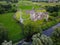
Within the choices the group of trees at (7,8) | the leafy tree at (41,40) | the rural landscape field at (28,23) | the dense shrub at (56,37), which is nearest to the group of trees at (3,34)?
the rural landscape field at (28,23)

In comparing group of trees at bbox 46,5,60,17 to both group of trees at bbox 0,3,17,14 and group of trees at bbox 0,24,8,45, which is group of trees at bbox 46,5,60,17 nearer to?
group of trees at bbox 0,3,17,14

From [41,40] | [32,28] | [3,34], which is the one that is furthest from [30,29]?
[3,34]

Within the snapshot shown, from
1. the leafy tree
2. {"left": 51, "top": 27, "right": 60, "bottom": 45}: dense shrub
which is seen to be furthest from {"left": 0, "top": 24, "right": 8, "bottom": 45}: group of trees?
{"left": 51, "top": 27, "right": 60, "bottom": 45}: dense shrub

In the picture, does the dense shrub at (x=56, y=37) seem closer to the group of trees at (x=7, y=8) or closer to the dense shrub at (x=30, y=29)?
the dense shrub at (x=30, y=29)

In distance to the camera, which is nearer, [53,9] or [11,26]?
[11,26]

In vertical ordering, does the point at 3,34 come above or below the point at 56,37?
above

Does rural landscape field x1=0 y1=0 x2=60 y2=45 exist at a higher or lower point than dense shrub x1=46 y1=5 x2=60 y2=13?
lower

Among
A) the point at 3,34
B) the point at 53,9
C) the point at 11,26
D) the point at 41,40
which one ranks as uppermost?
the point at 53,9

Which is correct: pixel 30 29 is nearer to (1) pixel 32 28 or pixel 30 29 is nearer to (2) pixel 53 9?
(1) pixel 32 28
